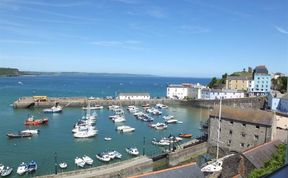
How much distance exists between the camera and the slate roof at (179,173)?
10.8 metres

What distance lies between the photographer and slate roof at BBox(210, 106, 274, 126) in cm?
2094

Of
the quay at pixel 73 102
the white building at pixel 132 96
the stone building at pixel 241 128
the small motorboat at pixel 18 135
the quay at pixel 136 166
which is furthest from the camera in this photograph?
the white building at pixel 132 96

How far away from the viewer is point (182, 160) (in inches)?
882

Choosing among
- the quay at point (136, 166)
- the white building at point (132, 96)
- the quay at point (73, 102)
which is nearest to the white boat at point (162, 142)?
the quay at point (136, 166)

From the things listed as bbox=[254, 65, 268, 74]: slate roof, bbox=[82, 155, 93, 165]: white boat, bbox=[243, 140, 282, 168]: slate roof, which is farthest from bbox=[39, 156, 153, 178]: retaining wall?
bbox=[254, 65, 268, 74]: slate roof

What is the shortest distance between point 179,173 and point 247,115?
12.0 meters

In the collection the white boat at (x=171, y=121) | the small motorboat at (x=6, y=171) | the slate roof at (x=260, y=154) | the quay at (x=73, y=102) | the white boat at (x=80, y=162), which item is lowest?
the small motorboat at (x=6, y=171)

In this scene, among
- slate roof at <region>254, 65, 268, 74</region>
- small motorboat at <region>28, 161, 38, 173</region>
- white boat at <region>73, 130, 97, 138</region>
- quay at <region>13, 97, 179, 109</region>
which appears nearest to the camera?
small motorboat at <region>28, 161, 38, 173</region>

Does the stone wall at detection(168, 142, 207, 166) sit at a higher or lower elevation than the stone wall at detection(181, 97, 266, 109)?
lower

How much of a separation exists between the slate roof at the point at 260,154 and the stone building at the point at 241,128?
3080 millimetres

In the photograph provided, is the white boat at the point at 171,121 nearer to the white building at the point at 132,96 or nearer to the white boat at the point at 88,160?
the white boat at the point at 88,160

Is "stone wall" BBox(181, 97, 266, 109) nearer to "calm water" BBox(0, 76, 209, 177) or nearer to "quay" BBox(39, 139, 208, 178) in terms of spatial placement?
"calm water" BBox(0, 76, 209, 177)

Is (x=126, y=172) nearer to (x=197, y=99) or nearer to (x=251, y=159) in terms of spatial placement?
(x=251, y=159)

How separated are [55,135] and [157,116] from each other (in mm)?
17269
